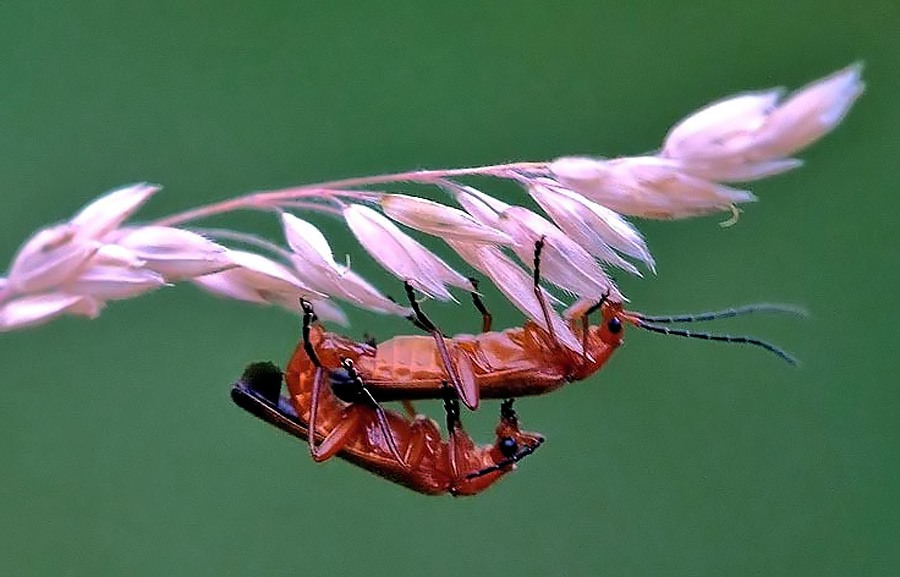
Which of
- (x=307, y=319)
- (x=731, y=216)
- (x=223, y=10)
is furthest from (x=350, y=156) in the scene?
(x=731, y=216)

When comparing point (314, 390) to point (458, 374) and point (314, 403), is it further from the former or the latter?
point (458, 374)

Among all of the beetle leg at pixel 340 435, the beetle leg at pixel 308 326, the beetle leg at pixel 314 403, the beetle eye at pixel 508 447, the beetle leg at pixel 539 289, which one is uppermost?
the beetle leg at pixel 539 289

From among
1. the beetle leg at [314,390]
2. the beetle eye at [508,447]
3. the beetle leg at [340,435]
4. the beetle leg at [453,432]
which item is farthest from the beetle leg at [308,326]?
the beetle eye at [508,447]

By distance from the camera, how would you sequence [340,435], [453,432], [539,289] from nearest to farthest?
[539,289] → [340,435] → [453,432]

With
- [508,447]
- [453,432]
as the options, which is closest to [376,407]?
[453,432]

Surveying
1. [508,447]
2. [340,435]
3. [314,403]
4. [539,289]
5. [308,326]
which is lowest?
[508,447]

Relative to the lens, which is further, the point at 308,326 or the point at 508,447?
the point at 508,447

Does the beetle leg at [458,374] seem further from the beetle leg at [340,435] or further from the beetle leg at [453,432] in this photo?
the beetle leg at [340,435]

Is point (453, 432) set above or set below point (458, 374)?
below

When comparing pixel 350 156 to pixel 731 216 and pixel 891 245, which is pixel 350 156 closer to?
pixel 891 245
